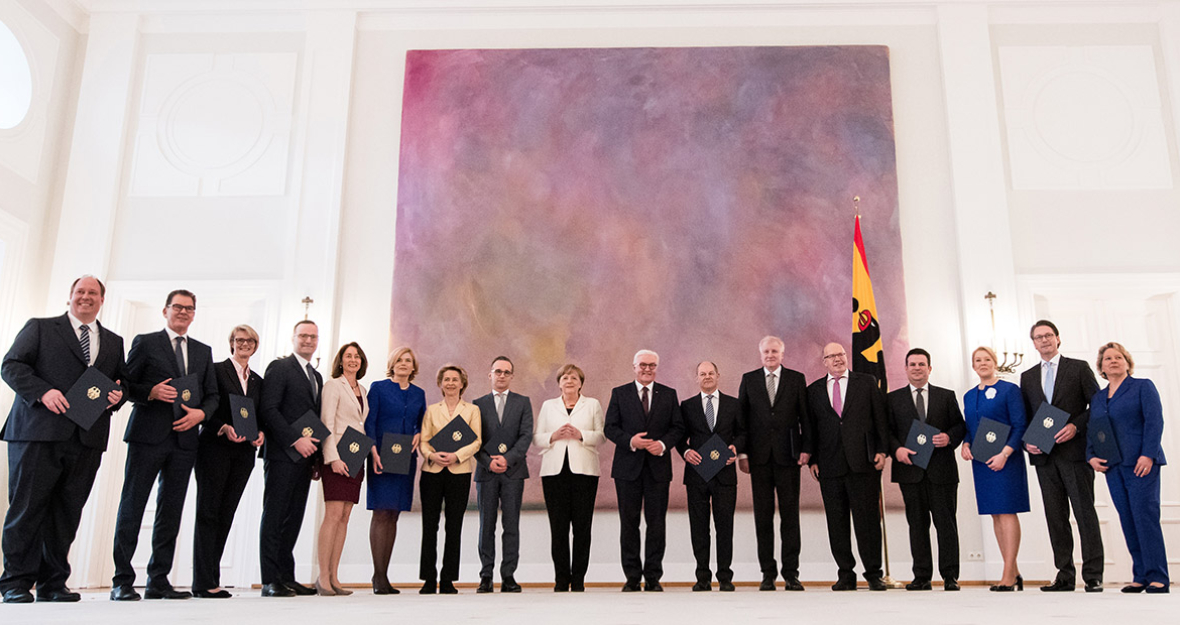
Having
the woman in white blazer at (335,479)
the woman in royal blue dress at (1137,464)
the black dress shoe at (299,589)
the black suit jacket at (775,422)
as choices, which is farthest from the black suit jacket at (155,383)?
the woman in royal blue dress at (1137,464)

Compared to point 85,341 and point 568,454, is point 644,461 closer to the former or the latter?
point 568,454

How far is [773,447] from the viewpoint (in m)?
5.02

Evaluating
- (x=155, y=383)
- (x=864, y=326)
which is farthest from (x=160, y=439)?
(x=864, y=326)

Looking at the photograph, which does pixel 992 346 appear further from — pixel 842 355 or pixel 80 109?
pixel 80 109

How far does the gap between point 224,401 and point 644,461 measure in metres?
2.30

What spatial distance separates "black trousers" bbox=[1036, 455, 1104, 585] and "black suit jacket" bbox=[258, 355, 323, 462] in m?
3.97

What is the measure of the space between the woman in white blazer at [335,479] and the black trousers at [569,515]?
1065 mm

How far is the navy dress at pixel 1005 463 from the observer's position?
4.80 meters

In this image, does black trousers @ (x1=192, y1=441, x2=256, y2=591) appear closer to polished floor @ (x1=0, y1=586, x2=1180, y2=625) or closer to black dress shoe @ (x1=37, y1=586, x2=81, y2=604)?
black dress shoe @ (x1=37, y1=586, x2=81, y2=604)

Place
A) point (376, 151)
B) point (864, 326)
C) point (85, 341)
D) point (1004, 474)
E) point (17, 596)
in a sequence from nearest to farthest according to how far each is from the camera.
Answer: point (17, 596) < point (85, 341) < point (1004, 474) < point (864, 326) < point (376, 151)

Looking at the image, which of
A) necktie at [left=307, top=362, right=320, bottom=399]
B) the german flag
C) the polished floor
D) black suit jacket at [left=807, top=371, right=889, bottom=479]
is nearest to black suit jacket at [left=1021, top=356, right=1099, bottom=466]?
black suit jacket at [left=807, top=371, right=889, bottom=479]

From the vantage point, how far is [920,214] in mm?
6926

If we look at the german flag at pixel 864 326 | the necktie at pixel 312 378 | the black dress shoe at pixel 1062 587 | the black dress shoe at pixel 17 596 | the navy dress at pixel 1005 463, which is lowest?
the black dress shoe at pixel 1062 587

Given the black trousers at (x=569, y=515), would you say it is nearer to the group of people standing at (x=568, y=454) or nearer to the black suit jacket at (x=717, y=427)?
the group of people standing at (x=568, y=454)
